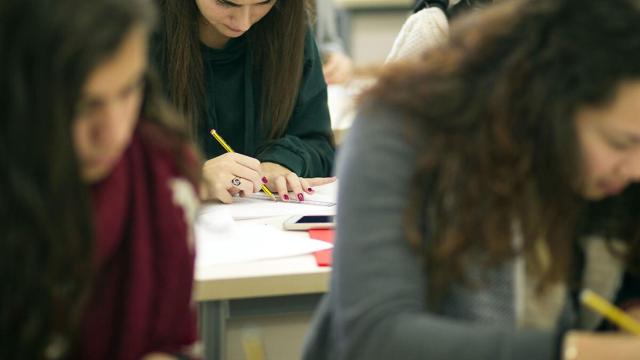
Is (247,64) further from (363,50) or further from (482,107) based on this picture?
(363,50)

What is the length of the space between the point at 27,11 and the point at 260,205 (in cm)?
102

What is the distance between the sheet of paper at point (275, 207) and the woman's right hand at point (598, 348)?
83cm

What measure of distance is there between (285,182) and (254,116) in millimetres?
287

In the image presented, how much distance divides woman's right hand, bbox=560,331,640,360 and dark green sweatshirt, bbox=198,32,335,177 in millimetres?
1161

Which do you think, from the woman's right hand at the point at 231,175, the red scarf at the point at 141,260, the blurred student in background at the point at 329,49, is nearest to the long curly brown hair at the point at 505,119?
the red scarf at the point at 141,260

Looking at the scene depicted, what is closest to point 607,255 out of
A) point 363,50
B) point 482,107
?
point 482,107

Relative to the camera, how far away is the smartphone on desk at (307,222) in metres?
1.81

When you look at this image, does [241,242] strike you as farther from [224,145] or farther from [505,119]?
[505,119]

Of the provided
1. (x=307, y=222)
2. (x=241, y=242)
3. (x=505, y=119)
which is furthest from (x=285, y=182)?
(x=505, y=119)

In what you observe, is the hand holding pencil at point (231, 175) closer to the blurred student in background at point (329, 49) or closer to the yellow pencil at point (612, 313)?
the yellow pencil at point (612, 313)

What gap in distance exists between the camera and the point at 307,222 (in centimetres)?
182

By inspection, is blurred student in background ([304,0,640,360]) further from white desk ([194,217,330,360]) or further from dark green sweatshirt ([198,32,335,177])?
dark green sweatshirt ([198,32,335,177])

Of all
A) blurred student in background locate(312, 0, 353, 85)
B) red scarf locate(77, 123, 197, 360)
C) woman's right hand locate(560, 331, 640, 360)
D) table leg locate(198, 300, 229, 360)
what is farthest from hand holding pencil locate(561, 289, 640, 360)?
blurred student in background locate(312, 0, 353, 85)

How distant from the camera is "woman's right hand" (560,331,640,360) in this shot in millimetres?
1076
